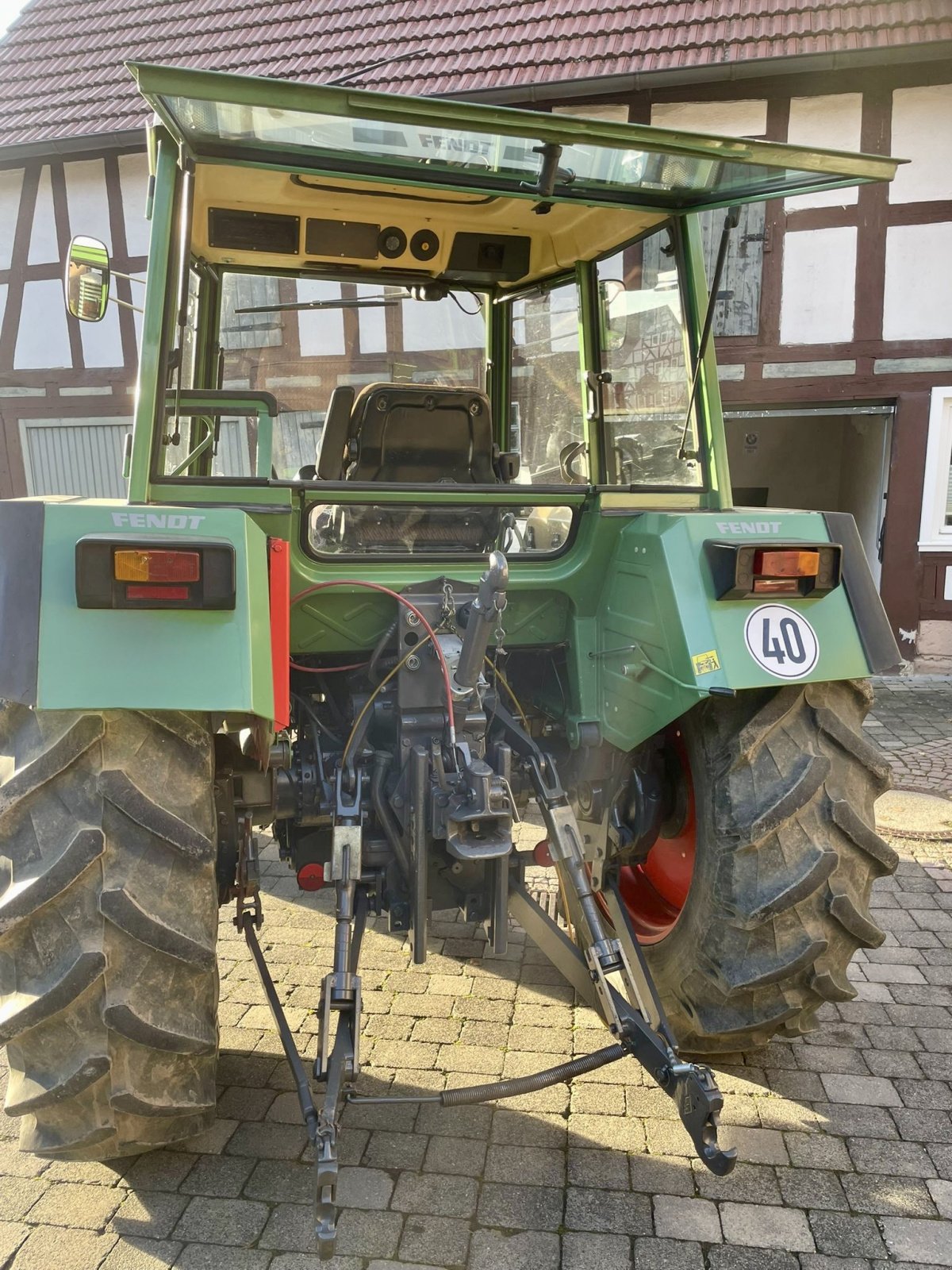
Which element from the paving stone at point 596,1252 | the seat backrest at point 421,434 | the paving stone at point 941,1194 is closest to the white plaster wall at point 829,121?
the seat backrest at point 421,434

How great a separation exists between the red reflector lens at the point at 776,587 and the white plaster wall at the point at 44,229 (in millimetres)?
10400

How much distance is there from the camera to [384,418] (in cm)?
303

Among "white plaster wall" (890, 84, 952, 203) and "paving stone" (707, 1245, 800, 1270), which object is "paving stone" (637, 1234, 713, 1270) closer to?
"paving stone" (707, 1245, 800, 1270)

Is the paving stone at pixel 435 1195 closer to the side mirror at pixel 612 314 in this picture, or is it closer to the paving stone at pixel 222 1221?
the paving stone at pixel 222 1221

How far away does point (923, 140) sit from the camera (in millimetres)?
8336

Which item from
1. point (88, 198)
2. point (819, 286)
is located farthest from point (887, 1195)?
point (88, 198)

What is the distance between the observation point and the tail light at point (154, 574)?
1930 millimetres

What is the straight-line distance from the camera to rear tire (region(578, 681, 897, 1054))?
7.66 feet

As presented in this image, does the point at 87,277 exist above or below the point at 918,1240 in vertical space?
above

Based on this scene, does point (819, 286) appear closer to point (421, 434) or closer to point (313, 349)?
point (421, 434)

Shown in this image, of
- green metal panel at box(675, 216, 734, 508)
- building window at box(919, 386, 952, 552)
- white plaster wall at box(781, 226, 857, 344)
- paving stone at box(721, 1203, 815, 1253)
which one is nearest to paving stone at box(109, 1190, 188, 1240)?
paving stone at box(721, 1203, 815, 1253)

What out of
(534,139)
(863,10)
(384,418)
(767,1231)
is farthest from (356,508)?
(863,10)

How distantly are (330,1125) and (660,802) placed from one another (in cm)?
128

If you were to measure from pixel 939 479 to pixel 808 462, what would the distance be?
3231 mm
